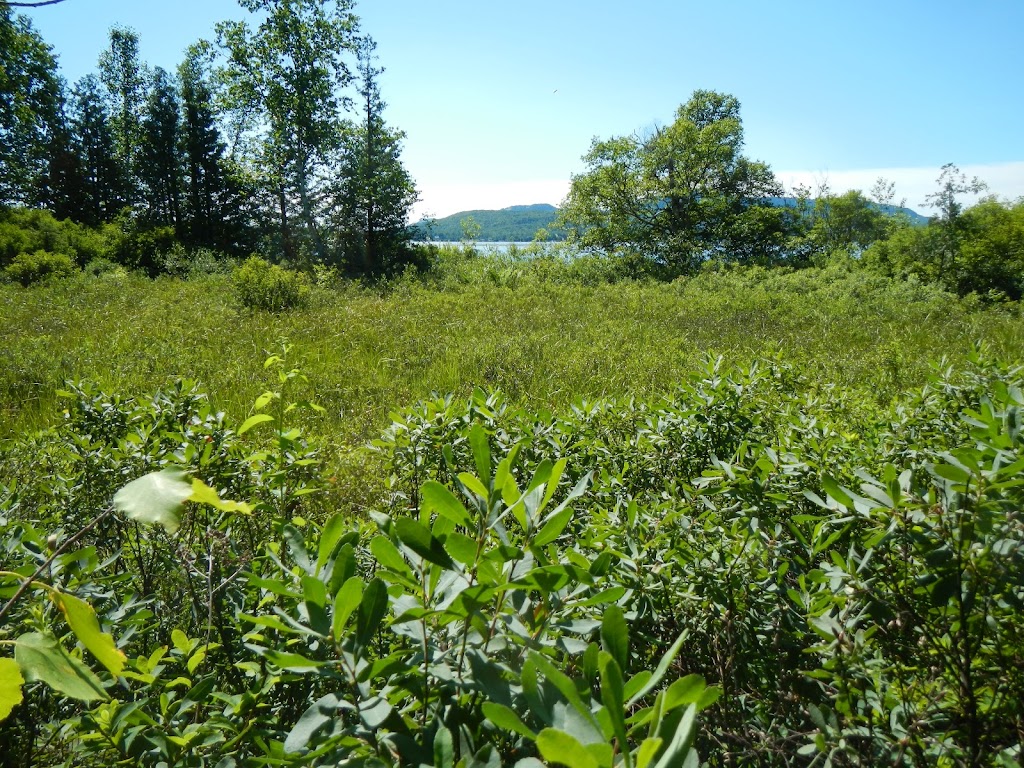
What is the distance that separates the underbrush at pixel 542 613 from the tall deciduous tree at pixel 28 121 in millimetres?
25120

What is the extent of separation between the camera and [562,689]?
540mm

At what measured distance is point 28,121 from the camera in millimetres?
22141

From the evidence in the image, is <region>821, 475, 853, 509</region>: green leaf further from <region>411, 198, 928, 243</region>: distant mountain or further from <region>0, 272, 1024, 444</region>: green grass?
<region>411, 198, 928, 243</region>: distant mountain

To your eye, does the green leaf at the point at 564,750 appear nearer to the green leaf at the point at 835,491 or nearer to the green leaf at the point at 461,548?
the green leaf at the point at 461,548

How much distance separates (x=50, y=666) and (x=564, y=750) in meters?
0.47

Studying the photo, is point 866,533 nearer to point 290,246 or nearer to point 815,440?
point 815,440

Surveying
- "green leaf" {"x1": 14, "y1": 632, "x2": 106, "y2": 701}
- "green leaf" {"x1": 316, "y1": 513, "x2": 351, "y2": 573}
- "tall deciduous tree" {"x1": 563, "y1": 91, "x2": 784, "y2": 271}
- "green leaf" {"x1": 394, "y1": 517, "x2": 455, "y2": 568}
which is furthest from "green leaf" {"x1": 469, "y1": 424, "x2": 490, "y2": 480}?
"tall deciduous tree" {"x1": 563, "y1": 91, "x2": 784, "y2": 271}

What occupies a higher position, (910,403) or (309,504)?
(910,403)

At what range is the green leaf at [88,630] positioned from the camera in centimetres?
51

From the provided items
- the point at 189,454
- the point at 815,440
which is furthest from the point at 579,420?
the point at 189,454

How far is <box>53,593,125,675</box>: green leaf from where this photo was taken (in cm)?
51

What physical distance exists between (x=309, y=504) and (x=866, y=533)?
9.95 feet

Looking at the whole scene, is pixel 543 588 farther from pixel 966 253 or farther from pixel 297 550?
pixel 966 253

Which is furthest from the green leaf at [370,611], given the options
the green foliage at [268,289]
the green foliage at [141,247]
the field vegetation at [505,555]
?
the green foliage at [141,247]
